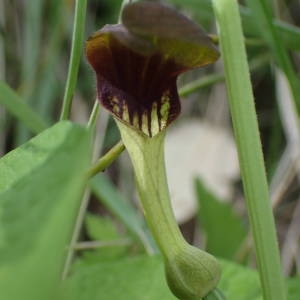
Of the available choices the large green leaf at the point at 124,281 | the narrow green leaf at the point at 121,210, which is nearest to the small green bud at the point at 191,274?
the large green leaf at the point at 124,281

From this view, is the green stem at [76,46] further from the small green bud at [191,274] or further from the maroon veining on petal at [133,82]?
the small green bud at [191,274]

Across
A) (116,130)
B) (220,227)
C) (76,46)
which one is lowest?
(220,227)

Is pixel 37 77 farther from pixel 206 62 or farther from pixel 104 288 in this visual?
pixel 206 62

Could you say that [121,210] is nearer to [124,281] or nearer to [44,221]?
[124,281]

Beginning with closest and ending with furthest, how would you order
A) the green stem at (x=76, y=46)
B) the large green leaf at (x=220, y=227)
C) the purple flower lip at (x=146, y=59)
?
the purple flower lip at (x=146, y=59) → the green stem at (x=76, y=46) → the large green leaf at (x=220, y=227)

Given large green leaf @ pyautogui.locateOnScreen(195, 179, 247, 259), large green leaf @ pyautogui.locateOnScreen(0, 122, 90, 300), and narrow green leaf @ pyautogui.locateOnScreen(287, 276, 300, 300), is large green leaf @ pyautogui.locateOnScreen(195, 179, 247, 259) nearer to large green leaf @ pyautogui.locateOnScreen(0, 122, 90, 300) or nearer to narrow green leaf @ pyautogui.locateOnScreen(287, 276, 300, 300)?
narrow green leaf @ pyautogui.locateOnScreen(287, 276, 300, 300)

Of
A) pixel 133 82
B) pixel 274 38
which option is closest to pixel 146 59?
pixel 133 82
